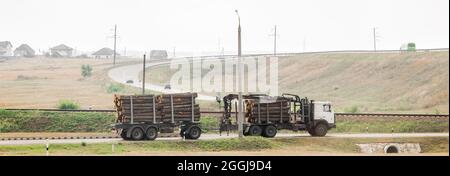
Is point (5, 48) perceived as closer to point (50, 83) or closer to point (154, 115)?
point (50, 83)


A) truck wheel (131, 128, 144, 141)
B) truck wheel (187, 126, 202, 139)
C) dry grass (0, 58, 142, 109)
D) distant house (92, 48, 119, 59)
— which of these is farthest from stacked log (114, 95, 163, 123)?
distant house (92, 48, 119, 59)

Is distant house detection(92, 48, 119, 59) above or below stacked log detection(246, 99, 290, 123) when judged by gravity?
above

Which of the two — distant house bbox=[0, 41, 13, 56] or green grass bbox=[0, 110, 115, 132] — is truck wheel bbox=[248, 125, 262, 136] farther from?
distant house bbox=[0, 41, 13, 56]

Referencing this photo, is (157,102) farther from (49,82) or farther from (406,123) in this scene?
(49,82)

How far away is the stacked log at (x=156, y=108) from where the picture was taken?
125 ft

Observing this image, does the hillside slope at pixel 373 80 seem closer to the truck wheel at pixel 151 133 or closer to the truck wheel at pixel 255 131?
the truck wheel at pixel 255 131

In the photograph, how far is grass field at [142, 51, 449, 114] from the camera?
7388cm

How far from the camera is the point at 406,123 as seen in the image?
5081 centimetres

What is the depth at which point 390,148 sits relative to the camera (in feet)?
131

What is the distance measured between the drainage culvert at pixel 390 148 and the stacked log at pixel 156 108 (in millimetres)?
9940

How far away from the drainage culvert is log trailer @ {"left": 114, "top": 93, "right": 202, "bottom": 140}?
9.78 meters

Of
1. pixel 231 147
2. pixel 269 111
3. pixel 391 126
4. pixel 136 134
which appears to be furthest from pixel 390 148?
pixel 136 134

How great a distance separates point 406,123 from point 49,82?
6751 centimetres
